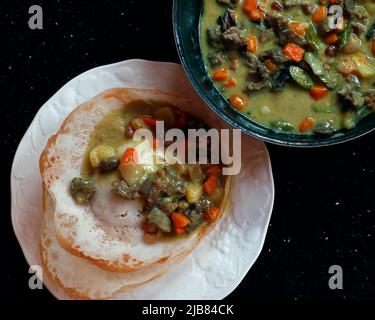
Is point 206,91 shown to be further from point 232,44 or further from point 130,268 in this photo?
point 130,268

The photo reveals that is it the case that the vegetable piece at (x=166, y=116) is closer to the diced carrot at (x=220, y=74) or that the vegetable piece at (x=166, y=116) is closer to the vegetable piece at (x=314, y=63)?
the diced carrot at (x=220, y=74)

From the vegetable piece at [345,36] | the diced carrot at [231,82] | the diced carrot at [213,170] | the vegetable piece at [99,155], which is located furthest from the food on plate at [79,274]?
the vegetable piece at [345,36]

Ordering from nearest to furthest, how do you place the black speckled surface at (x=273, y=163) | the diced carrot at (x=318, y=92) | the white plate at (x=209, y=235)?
1. the diced carrot at (x=318, y=92)
2. the white plate at (x=209, y=235)
3. the black speckled surface at (x=273, y=163)

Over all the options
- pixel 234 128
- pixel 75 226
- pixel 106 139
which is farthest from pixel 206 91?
pixel 75 226

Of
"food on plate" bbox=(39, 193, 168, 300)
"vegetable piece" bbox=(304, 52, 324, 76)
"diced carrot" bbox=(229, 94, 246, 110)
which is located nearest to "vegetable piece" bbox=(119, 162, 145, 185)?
"food on plate" bbox=(39, 193, 168, 300)

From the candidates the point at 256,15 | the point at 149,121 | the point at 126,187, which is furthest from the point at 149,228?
the point at 256,15

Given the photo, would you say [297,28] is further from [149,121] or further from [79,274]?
[79,274]

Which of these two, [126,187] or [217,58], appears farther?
[217,58]
